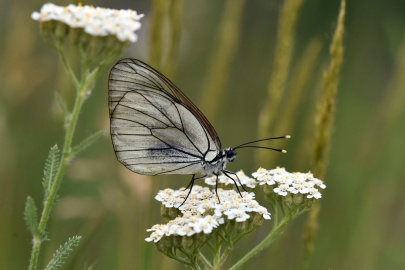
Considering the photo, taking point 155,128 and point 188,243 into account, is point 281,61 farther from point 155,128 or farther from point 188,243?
point 188,243

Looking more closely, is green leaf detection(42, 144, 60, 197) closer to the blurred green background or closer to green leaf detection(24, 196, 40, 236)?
green leaf detection(24, 196, 40, 236)

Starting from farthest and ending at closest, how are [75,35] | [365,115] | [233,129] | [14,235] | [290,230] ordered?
[233,129] → [365,115] → [290,230] → [14,235] → [75,35]

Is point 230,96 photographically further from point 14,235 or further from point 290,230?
point 14,235

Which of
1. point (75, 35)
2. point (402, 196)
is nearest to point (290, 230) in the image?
point (402, 196)

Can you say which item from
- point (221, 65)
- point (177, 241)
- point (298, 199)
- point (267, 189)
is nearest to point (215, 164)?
point (267, 189)

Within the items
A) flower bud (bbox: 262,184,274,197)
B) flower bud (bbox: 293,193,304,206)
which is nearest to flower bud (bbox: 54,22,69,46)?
flower bud (bbox: 262,184,274,197)
